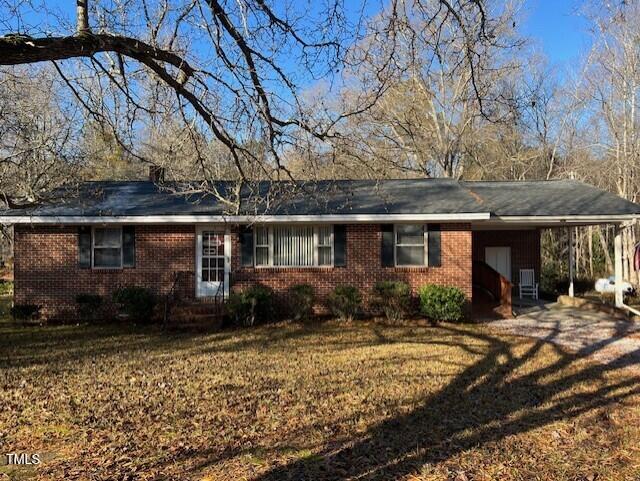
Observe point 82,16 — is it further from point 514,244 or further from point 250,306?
point 514,244

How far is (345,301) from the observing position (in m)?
14.1

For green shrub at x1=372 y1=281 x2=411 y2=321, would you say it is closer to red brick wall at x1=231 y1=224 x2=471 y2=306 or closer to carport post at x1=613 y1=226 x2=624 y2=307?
red brick wall at x1=231 y1=224 x2=471 y2=306

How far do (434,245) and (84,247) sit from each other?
→ 926 centimetres

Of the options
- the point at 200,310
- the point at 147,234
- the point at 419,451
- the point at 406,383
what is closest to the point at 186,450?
the point at 419,451

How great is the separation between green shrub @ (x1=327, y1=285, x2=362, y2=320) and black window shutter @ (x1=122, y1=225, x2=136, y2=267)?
212 inches

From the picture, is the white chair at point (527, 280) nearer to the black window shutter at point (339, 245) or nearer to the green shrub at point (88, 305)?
the black window shutter at point (339, 245)

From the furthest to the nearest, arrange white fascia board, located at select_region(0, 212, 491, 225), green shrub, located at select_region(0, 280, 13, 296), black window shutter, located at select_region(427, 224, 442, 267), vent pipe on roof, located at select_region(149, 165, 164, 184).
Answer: green shrub, located at select_region(0, 280, 13, 296)
black window shutter, located at select_region(427, 224, 442, 267)
white fascia board, located at select_region(0, 212, 491, 225)
vent pipe on roof, located at select_region(149, 165, 164, 184)

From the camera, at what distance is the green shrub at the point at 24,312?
567 inches

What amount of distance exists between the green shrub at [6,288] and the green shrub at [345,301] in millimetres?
17247

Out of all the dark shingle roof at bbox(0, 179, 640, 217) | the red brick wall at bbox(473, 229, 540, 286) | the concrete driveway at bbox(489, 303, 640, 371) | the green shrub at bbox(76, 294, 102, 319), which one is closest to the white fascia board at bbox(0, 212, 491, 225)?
the dark shingle roof at bbox(0, 179, 640, 217)

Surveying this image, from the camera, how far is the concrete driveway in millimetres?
10172

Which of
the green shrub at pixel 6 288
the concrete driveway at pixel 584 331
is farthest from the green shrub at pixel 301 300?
the green shrub at pixel 6 288

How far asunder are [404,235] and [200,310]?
18.4ft

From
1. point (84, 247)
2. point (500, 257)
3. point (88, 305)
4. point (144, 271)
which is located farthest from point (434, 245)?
point (84, 247)
